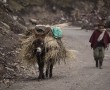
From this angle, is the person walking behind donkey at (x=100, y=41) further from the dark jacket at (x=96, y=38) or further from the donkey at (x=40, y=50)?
the donkey at (x=40, y=50)

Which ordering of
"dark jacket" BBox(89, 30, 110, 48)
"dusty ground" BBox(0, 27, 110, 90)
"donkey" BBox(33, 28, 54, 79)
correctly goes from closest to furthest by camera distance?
"dusty ground" BBox(0, 27, 110, 90) → "donkey" BBox(33, 28, 54, 79) → "dark jacket" BBox(89, 30, 110, 48)

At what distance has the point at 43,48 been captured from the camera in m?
14.4

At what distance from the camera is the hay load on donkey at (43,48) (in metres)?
14.3

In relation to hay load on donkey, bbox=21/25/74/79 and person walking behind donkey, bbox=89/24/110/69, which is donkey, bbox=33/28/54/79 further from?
person walking behind donkey, bbox=89/24/110/69

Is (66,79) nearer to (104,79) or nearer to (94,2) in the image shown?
(104,79)

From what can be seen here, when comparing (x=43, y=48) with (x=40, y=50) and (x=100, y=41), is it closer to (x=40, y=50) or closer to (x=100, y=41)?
(x=40, y=50)

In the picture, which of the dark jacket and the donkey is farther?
the dark jacket

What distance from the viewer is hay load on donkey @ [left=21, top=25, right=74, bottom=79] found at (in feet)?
47.1

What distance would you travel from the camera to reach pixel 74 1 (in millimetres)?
62688

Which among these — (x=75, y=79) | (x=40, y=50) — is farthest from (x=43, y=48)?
(x=75, y=79)

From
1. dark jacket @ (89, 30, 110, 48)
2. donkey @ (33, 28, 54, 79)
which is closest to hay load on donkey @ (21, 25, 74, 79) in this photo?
donkey @ (33, 28, 54, 79)

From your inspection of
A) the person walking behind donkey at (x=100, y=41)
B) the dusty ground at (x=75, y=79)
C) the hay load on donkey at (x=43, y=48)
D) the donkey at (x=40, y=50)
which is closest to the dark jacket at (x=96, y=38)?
the person walking behind donkey at (x=100, y=41)

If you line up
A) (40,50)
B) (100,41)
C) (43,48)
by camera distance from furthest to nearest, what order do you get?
1. (100,41)
2. (43,48)
3. (40,50)

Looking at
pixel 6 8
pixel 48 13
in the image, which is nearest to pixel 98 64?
pixel 6 8
